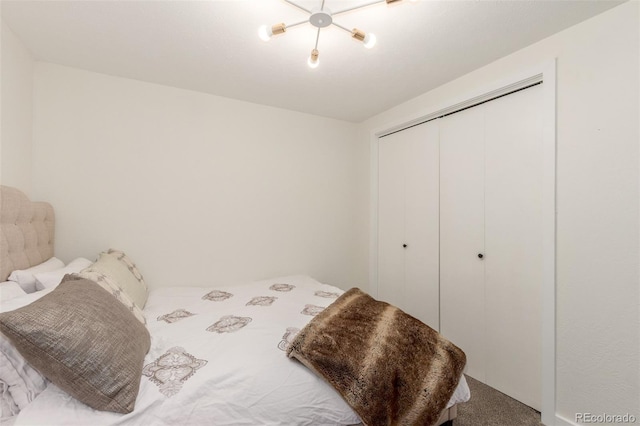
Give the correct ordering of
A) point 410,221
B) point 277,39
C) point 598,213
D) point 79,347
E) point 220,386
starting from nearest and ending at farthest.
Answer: point 79,347 → point 220,386 → point 598,213 → point 277,39 → point 410,221

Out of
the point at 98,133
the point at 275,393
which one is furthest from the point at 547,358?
the point at 98,133

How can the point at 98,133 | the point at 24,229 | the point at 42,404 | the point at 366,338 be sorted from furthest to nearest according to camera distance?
the point at 98,133
the point at 24,229
the point at 366,338
the point at 42,404

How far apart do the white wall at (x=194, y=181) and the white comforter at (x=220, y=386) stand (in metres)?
1.02

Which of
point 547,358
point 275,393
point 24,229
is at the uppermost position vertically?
point 24,229

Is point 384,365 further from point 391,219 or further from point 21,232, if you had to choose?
point 21,232

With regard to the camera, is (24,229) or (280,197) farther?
→ (280,197)

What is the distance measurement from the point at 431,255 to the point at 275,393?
196 centimetres

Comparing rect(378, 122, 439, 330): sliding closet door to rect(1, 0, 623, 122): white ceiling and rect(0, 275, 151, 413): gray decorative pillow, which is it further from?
rect(0, 275, 151, 413): gray decorative pillow

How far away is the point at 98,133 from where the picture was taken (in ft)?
7.66

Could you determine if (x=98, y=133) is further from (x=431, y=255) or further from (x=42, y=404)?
(x=431, y=255)

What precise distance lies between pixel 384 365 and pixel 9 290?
179 cm
